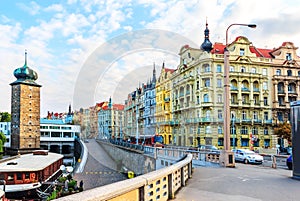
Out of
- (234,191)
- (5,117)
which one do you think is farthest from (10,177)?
(5,117)

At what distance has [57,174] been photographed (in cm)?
3944

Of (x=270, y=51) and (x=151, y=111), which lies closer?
(x=270, y=51)

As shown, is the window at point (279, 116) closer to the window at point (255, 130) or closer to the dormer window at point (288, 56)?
the window at point (255, 130)

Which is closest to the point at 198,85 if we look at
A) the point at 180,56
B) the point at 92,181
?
the point at 180,56

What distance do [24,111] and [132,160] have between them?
35003 millimetres

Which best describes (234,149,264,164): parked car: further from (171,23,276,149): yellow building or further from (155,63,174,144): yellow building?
(155,63,174,144): yellow building

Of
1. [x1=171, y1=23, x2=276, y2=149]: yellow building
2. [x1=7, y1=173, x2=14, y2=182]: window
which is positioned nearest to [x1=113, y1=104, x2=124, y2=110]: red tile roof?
[x1=171, y1=23, x2=276, y2=149]: yellow building

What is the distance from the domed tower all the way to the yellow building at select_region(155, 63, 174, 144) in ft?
95.8

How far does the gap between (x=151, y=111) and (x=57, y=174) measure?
36.8 metres

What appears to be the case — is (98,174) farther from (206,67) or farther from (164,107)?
(164,107)

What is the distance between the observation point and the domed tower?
65.1m

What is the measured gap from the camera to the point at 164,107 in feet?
214

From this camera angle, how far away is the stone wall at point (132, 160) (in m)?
35.3

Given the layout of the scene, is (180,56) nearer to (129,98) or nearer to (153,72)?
(153,72)
